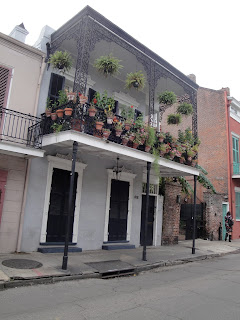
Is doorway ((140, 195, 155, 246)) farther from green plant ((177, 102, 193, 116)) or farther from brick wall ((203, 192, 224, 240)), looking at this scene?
brick wall ((203, 192, 224, 240))

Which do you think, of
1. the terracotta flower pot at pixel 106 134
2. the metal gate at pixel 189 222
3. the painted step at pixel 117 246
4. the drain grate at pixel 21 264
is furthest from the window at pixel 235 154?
the drain grate at pixel 21 264

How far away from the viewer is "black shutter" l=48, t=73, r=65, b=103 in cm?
913

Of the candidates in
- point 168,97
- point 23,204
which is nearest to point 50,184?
point 23,204

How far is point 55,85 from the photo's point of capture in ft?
30.5

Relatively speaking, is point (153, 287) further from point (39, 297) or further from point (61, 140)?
point (61, 140)

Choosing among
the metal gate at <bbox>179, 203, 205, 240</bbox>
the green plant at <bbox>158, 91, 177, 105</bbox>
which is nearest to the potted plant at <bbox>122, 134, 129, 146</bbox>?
the green plant at <bbox>158, 91, 177, 105</bbox>

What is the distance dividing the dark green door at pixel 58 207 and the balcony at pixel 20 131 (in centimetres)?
126

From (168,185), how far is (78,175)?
4.79 metres

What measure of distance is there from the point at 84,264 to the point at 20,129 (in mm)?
4269

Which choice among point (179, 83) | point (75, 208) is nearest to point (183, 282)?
point (75, 208)

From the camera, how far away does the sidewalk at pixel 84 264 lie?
5758 mm

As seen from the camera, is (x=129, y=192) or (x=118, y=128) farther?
(x=129, y=192)

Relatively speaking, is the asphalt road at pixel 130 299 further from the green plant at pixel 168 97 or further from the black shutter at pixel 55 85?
the green plant at pixel 168 97

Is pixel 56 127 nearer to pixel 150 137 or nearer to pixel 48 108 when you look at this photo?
pixel 48 108
